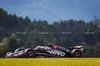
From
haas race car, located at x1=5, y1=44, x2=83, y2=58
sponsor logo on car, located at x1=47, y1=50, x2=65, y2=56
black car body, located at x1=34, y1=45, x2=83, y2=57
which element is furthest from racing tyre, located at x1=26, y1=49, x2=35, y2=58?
sponsor logo on car, located at x1=47, y1=50, x2=65, y2=56

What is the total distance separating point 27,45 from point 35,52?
103477 millimetres

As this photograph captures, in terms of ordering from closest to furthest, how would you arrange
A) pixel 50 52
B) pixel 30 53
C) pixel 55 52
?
pixel 30 53 < pixel 50 52 < pixel 55 52

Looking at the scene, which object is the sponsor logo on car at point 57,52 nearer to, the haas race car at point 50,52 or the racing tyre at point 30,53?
the haas race car at point 50,52

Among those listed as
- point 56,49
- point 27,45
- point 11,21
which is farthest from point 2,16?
point 56,49

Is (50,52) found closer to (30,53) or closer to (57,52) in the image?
(57,52)

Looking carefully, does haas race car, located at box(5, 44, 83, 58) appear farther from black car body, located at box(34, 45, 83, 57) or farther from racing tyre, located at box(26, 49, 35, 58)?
racing tyre, located at box(26, 49, 35, 58)

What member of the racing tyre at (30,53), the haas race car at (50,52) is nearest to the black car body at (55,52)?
the haas race car at (50,52)

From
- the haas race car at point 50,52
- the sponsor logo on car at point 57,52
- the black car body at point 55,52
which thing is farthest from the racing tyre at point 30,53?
the sponsor logo on car at point 57,52

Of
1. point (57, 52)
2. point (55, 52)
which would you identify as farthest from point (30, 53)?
point (57, 52)

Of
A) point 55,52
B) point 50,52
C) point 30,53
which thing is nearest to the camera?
point 30,53

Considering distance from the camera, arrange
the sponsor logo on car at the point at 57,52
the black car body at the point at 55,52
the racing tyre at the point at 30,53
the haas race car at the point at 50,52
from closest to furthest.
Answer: the racing tyre at the point at 30,53, the haas race car at the point at 50,52, the black car body at the point at 55,52, the sponsor logo on car at the point at 57,52

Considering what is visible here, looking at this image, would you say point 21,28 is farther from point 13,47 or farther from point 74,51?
point 74,51

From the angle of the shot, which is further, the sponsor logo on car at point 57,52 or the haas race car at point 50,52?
the sponsor logo on car at point 57,52

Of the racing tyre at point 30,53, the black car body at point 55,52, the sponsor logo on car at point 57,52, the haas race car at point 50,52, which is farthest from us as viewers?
the sponsor logo on car at point 57,52
